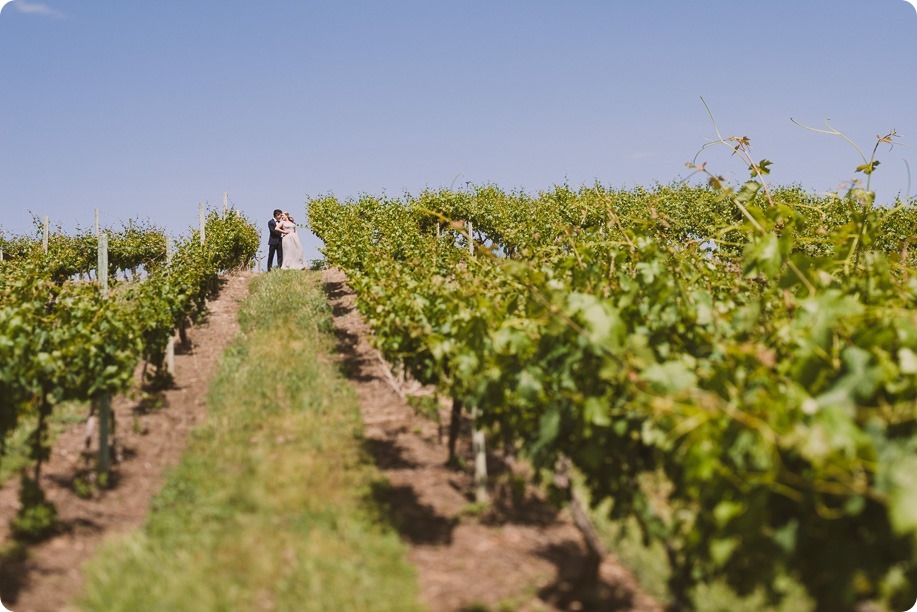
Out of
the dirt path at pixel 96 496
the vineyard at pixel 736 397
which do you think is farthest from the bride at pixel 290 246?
the vineyard at pixel 736 397

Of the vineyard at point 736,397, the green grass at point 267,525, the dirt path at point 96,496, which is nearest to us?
the vineyard at point 736,397

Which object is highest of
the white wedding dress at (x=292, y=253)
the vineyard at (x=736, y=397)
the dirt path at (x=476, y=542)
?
the white wedding dress at (x=292, y=253)

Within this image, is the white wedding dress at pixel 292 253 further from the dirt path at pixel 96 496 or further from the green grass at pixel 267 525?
the green grass at pixel 267 525

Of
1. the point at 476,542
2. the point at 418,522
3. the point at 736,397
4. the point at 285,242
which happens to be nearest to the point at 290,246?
the point at 285,242

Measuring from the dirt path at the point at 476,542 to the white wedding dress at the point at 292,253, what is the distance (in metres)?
13.9

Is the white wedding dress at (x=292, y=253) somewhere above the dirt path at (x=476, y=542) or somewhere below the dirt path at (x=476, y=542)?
above

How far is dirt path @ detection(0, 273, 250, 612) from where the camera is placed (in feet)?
15.5

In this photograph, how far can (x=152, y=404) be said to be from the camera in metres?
8.92

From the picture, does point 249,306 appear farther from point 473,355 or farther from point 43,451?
point 473,355

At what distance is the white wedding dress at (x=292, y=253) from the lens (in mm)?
21016

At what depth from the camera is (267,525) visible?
5172 mm

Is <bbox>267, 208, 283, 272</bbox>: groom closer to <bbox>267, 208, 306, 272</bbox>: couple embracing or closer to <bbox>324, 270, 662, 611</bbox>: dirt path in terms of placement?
<bbox>267, 208, 306, 272</bbox>: couple embracing

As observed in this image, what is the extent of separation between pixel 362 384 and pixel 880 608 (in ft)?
24.0

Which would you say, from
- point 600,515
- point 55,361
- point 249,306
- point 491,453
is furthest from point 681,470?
point 249,306
